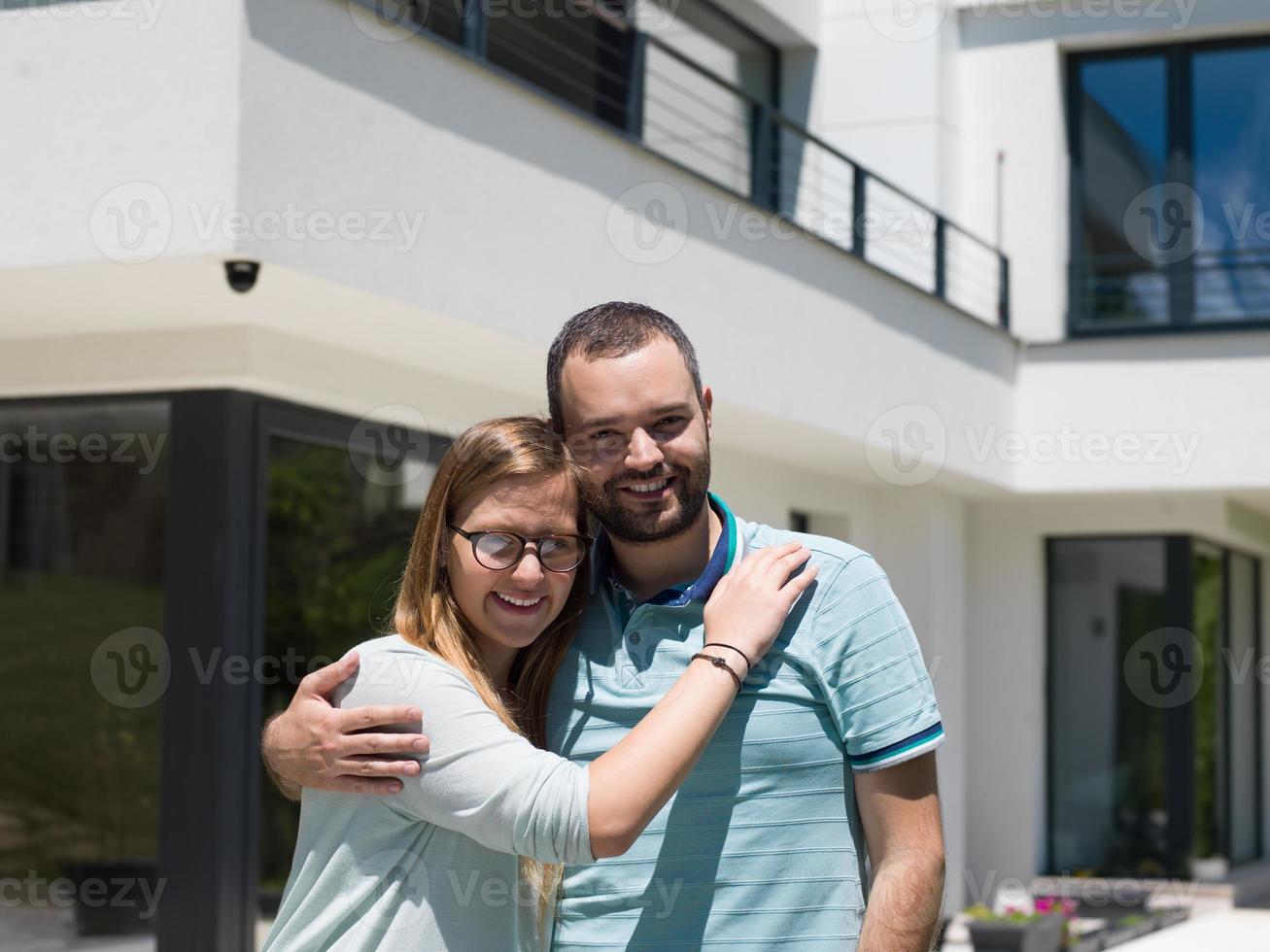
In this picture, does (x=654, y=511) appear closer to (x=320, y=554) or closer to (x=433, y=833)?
(x=433, y=833)

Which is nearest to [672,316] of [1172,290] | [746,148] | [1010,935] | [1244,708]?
[746,148]

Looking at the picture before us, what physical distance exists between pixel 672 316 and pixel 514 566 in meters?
5.10

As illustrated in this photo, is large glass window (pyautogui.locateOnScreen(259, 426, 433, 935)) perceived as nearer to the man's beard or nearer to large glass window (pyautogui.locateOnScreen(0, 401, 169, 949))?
large glass window (pyautogui.locateOnScreen(0, 401, 169, 949))

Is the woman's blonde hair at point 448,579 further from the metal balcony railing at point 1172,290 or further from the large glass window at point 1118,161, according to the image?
the large glass window at point 1118,161

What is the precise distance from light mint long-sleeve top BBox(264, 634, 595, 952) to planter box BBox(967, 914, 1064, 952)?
7.41m

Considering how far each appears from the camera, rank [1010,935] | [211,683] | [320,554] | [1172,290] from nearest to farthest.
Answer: [211,683]
[320,554]
[1010,935]
[1172,290]

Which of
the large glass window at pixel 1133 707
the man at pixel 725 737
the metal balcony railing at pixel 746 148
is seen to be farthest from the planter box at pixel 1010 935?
the man at pixel 725 737

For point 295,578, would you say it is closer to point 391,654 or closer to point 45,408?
point 45,408

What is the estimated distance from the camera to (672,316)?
7.40 metres

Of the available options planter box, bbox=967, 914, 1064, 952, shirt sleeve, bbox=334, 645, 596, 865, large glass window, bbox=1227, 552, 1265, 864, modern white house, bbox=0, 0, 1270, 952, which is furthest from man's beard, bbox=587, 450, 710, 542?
large glass window, bbox=1227, 552, 1265, 864

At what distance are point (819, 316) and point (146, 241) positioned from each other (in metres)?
4.80

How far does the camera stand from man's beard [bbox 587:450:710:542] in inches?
96.1

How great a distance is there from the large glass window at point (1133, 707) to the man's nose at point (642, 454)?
441 inches

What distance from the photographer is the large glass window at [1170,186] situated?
479 inches
